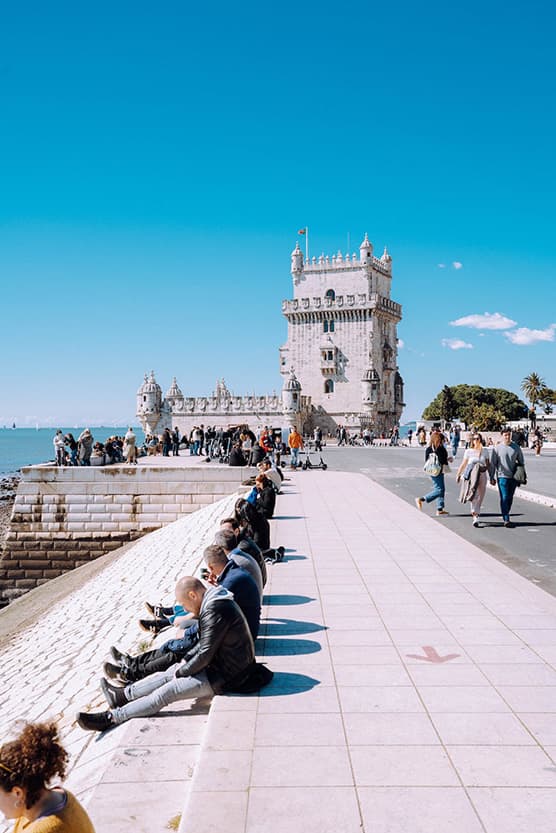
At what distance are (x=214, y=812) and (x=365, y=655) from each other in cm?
293

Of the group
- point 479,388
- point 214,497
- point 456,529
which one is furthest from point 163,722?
point 479,388

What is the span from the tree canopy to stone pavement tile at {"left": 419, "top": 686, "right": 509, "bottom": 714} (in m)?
87.2

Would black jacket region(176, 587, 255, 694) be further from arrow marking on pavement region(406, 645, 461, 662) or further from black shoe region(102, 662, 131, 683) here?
arrow marking on pavement region(406, 645, 461, 662)

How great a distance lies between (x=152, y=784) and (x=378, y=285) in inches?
2509

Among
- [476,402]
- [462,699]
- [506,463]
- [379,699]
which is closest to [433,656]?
[462,699]

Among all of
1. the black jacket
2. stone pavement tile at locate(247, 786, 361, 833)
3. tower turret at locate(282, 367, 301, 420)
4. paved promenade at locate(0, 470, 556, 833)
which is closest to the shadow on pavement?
paved promenade at locate(0, 470, 556, 833)

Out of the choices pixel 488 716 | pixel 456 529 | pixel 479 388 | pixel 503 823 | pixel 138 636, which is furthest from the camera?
pixel 479 388

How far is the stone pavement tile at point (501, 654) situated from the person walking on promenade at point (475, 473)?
7805 millimetres

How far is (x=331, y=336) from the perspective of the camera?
63.3 m

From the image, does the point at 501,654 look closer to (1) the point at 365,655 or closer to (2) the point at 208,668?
(1) the point at 365,655

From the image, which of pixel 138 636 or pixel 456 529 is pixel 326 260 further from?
pixel 138 636

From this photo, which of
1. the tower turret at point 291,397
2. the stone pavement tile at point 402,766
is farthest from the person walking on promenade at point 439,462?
the tower turret at point 291,397

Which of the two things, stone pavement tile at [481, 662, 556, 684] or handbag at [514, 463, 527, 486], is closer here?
stone pavement tile at [481, 662, 556, 684]

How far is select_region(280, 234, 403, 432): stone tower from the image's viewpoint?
6203cm
